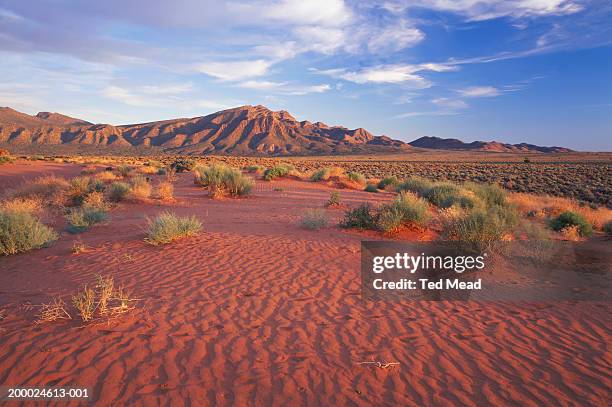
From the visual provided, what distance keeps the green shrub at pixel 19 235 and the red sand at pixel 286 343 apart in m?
0.60

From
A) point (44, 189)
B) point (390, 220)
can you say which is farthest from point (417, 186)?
point (44, 189)

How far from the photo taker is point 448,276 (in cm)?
709

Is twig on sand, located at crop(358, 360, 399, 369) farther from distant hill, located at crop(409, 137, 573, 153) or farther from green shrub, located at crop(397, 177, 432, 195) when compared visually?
distant hill, located at crop(409, 137, 573, 153)

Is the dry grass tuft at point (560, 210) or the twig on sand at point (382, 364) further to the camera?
the dry grass tuft at point (560, 210)

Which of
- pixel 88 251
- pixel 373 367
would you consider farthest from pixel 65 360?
pixel 88 251

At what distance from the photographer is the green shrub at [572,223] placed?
11250 mm

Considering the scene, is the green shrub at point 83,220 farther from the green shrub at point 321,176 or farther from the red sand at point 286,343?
the green shrub at point 321,176

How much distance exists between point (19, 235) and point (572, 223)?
47.9 ft

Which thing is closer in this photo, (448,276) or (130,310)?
(130,310)

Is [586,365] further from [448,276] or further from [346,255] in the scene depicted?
[346,255]

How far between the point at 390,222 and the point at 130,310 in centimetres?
670

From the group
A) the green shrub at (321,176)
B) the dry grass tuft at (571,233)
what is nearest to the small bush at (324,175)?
the green shrub at (321,176)

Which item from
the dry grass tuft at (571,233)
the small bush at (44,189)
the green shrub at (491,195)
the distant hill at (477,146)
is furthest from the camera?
the distant hill at (477,146)

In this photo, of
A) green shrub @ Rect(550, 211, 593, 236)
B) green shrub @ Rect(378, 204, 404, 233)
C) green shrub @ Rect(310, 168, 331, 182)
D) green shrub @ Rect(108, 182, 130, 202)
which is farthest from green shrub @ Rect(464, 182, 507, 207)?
green shrub @ Rect(108, 182, 130, 202)
